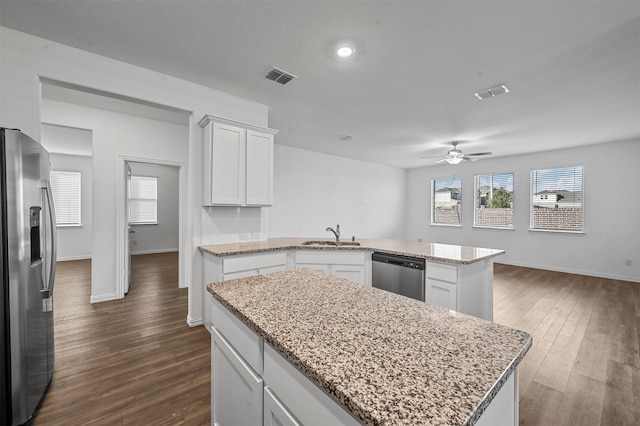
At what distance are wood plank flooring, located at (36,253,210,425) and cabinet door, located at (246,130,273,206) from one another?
63.6 inches

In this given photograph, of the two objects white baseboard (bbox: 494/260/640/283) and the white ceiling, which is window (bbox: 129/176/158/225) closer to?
the white ceiling

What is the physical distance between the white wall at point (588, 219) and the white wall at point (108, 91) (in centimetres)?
623

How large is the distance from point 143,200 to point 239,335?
8.14 m

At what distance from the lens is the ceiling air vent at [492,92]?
9.68ft

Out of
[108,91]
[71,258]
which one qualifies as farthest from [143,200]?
[108,91]

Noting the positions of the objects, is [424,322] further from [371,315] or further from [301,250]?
[301,250]

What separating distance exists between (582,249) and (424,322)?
22.3 feet

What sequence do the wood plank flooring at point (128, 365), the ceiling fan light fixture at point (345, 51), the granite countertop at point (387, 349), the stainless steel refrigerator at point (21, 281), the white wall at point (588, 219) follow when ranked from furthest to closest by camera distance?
the white wall at point (588, 219) < the ceiling fan light fixture at point (345, 51) < the wood plank flooring at point (128, 365) < the stainless steel refrigerator at point (21, 281) < the granite countertop at point (387, 349)

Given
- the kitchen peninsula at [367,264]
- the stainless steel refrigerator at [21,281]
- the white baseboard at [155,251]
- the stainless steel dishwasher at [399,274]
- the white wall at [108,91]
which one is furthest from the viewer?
the white baseboard at [155,251]

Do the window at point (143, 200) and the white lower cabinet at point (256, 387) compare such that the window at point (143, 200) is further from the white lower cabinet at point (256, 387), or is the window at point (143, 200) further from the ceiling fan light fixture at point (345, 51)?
the white lower cabinet at point (256, 387)

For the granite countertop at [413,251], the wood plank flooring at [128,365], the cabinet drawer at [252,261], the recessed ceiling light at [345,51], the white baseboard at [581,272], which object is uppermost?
the recessed ceiling light at [345,51]

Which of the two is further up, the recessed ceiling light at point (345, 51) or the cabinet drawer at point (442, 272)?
the recessed ceiling light at point (345, 51)

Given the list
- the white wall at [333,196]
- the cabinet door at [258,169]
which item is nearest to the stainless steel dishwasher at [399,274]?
the cabinet door at [258,169]

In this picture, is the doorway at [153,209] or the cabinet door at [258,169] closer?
the cabinet door at [258,169]
